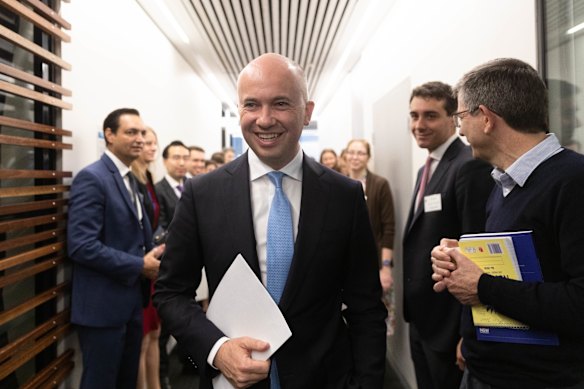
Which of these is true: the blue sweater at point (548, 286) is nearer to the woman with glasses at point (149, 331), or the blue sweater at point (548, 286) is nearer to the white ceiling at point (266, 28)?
the woman with glasses at point (149, 331)

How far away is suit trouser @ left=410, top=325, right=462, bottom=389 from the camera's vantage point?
2.08 metres

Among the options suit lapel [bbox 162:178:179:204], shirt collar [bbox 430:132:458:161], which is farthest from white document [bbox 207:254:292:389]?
suit lapel [bbox 162:178:179:204]

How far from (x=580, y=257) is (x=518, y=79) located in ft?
A: 1.87

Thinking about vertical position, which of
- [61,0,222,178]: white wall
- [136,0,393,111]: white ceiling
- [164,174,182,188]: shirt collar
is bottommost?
[164,174,182,188]: shirt collar

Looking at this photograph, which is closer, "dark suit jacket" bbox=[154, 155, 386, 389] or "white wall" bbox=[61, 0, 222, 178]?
"dark suit jacket" bbox=[154, 155, 386, 389]

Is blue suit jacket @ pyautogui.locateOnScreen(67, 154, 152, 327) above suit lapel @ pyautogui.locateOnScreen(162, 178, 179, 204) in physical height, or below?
below

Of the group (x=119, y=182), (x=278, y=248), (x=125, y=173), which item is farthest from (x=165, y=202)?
(x=278, y=248)

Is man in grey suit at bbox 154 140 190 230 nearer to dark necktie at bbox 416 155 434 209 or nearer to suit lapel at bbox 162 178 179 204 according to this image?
suit lapel at bbox 162 178 179 204

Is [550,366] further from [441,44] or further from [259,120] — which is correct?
[441,44]

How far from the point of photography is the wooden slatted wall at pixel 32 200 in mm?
1853

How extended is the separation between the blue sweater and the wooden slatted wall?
1930 mm

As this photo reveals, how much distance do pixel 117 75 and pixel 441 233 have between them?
3.04 metres

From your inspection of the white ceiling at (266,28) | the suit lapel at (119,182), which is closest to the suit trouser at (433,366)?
the suit lapel at (119,182)

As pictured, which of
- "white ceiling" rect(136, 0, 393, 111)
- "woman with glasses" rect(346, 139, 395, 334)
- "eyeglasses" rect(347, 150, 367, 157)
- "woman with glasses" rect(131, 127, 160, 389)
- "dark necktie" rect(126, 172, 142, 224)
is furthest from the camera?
"white ceiling" rect(136, 0, 393, 111)
